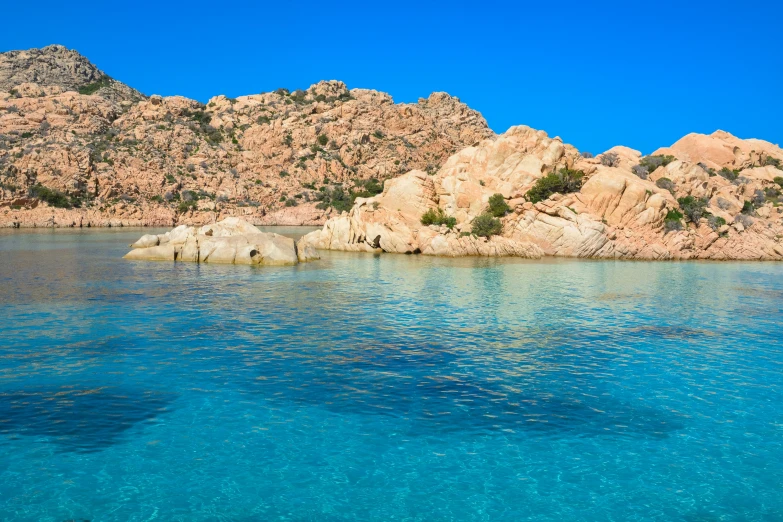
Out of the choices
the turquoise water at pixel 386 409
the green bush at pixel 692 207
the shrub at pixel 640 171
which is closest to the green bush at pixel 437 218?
the green bush at pixel 692 207

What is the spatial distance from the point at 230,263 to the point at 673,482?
39847 millimetres

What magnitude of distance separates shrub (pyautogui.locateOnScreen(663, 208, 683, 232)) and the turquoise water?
99.1 feet

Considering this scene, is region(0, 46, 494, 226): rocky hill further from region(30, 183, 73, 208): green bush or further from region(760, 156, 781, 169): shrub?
region(760, 156, 781, 169): shrub

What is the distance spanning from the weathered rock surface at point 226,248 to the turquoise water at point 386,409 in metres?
16.2

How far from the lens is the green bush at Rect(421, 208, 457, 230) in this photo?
61.6 m

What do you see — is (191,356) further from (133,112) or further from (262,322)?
(133,112)

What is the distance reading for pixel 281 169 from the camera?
445 feet

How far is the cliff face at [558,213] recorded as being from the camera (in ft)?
188

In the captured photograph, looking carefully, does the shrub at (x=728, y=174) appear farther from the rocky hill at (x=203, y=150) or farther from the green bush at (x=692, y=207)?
the rocky hill at (x=203, y=150)

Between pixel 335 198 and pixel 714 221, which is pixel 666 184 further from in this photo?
pixel 335 198

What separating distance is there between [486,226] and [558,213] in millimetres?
6544

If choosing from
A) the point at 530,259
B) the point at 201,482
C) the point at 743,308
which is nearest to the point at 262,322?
the point at 201,482

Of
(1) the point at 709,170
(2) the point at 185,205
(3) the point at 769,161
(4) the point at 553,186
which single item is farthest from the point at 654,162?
(2) the point at 185,205

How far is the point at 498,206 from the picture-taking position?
60375mm
